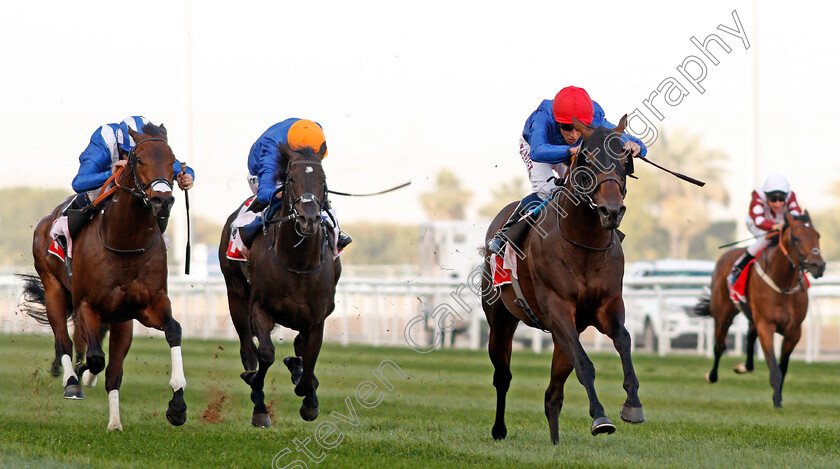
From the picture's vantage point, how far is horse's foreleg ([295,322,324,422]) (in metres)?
7.23

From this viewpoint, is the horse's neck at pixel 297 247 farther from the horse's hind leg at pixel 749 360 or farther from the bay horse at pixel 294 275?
the horse's hind leg at pixel 749 360

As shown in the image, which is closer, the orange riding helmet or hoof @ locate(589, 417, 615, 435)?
hoof @ locate(589, 417, 615, 435)

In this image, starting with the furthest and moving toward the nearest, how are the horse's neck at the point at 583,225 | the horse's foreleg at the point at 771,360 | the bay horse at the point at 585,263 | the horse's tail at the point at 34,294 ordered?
the horse's foreleg at the point at 771,360 → the horse's tail at the point at 34,294 → the horse's neck at the point at 583,225 → the bay horse at the point at 585,263

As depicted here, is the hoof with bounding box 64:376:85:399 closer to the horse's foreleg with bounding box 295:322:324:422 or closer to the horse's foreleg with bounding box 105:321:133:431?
the horse's foreleg with bounding box 105:321:133:431

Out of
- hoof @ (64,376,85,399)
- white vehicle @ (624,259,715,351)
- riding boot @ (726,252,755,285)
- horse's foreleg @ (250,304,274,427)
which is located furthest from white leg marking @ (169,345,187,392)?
white vehicle @ (624,259,715,351)

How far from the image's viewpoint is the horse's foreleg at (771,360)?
32.2 feet

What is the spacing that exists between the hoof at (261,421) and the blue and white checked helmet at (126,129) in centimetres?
193

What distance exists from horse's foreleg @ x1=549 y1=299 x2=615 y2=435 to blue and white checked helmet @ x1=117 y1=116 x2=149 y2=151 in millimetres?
2972

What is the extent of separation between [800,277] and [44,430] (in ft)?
22.2

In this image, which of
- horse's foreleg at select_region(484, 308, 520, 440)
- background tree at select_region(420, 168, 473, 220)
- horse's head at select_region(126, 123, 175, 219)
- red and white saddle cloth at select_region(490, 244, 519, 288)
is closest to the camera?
horse's head at select_region(126, 123, 175, 219)

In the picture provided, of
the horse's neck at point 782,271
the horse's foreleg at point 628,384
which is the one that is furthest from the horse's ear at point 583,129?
the horse's neck at point 782,271

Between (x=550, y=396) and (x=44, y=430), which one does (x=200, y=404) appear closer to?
(x=44, y=430)

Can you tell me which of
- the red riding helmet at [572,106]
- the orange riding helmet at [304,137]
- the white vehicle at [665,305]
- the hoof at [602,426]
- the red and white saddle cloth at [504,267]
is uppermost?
the red riding helmet at [572,106]

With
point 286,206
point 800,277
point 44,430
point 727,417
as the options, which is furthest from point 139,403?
point 800,277
